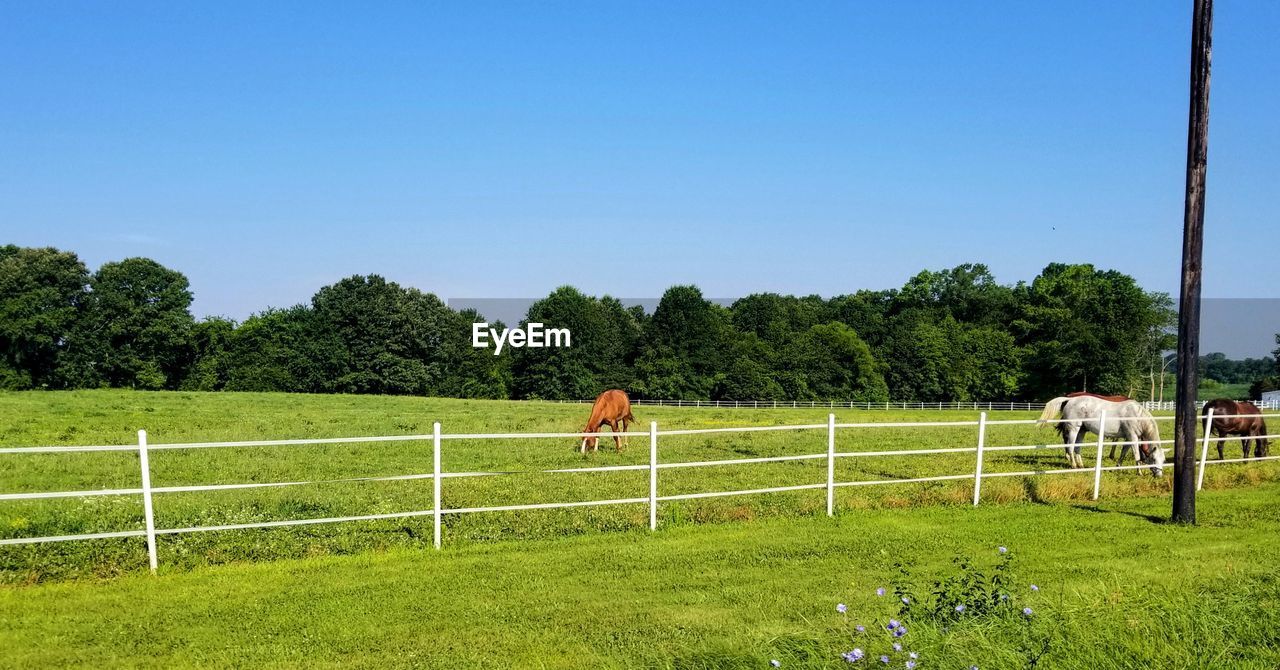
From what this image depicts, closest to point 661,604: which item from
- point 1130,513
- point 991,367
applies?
point 1130,513

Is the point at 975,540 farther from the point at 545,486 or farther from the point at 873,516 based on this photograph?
the point at 545,486

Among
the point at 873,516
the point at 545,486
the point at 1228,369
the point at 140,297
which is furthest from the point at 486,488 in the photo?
the point at 1228,369

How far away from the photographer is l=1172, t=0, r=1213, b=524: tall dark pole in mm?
10469

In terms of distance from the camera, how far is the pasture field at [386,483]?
343 inches

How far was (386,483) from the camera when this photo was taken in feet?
49.4

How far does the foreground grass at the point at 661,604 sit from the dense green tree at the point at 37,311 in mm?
54958

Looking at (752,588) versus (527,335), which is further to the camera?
(527,335)

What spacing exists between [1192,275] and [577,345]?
5717 centimetres

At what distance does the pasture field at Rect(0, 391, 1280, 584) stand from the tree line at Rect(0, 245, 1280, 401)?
26635 millimetres

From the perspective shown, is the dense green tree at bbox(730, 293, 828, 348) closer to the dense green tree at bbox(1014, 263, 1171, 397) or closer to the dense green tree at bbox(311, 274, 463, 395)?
the dense green tree at bbox(1014, 263, 1171, 397)

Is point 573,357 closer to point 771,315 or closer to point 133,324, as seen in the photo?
point 771,315

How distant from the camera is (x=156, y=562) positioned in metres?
7.65

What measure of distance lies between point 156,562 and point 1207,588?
8976mm

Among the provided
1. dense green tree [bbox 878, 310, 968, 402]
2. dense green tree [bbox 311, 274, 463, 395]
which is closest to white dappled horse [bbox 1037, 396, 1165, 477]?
dense green tree [bbox 311, 274, 463, 395]
